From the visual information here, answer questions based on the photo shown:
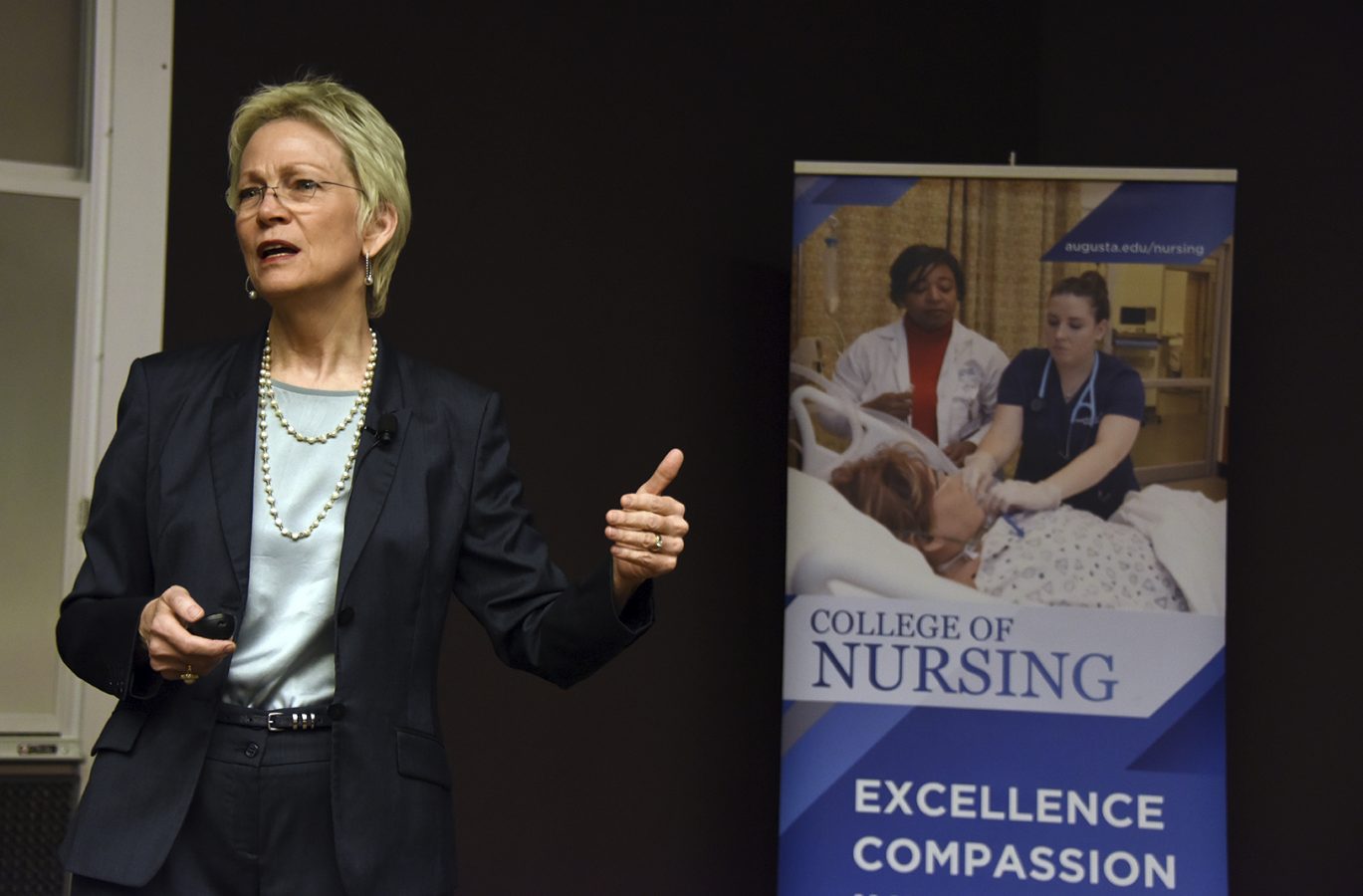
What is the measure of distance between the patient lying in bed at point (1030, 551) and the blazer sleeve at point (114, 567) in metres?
2.15

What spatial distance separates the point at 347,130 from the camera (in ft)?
6.22

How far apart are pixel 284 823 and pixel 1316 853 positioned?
3234 mm

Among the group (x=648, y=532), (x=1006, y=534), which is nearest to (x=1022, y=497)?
(x=1006, y=534)

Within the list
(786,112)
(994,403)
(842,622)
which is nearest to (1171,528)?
(994,403)

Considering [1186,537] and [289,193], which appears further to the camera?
[1186,537]

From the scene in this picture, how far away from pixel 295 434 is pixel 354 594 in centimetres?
23

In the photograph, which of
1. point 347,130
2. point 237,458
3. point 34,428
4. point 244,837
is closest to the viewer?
point 244,837

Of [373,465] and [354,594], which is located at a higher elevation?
[373,465]

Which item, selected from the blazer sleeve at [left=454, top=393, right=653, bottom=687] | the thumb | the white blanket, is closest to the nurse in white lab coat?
the white blanket

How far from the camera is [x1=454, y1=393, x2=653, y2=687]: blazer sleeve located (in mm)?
1827

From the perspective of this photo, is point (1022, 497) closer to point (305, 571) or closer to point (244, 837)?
point (305, 571)

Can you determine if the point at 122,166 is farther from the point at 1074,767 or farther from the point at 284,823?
the point at 1074,767

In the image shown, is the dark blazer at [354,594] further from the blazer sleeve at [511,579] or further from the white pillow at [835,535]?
the white pillow at [835,535]

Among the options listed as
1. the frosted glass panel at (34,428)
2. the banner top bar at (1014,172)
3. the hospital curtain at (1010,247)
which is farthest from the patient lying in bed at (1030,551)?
the frosted glass panel at (34,428)
